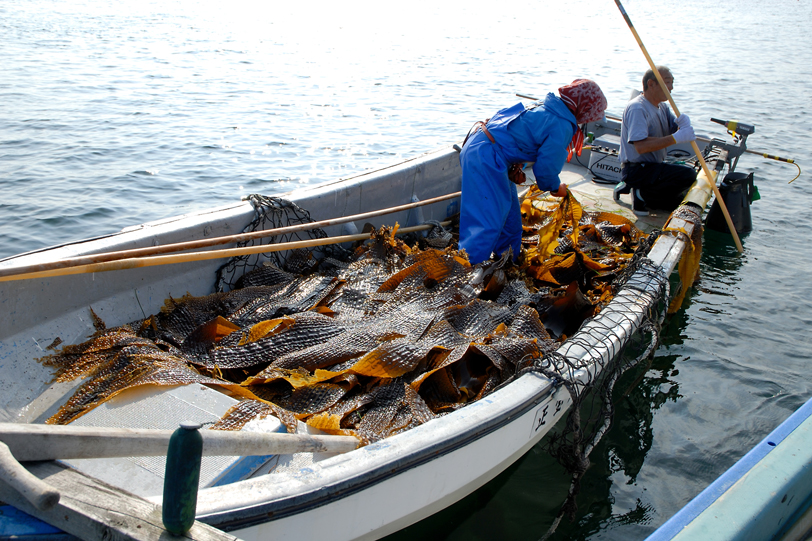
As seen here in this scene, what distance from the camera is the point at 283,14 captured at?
2775 centimetres

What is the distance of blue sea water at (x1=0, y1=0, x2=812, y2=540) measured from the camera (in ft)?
12.9

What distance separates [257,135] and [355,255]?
7.75 meters

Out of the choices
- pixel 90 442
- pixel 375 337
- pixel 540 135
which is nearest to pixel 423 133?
pixel 540 135

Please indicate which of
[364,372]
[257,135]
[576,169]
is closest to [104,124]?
[257,135]

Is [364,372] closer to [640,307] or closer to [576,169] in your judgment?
[640,307]

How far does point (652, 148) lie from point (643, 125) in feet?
0.85

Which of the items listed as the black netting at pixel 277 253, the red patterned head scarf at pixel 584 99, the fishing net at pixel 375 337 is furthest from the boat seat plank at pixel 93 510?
the red patterned head scarf at pixel 584 99

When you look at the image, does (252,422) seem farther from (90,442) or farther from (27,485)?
(27,485)

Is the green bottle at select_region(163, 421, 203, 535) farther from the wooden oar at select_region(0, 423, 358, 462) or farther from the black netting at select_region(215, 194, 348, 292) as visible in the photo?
the black netting at select_region(215, 194, 348, 292)

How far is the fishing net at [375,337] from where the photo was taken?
2.91 meters

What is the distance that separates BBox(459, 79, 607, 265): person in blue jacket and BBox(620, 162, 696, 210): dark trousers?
6.37 feet

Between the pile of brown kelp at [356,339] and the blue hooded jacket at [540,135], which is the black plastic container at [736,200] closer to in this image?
the pile of brown kelp at [356,339]

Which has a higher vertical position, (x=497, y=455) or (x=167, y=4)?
(x=167, y=4)

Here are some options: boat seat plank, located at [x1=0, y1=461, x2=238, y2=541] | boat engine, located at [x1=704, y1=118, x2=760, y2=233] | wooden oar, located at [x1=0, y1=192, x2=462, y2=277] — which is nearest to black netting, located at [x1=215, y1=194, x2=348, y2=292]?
wooden oar, located at [x1=0, y1=192, x2=462, y2=277]
